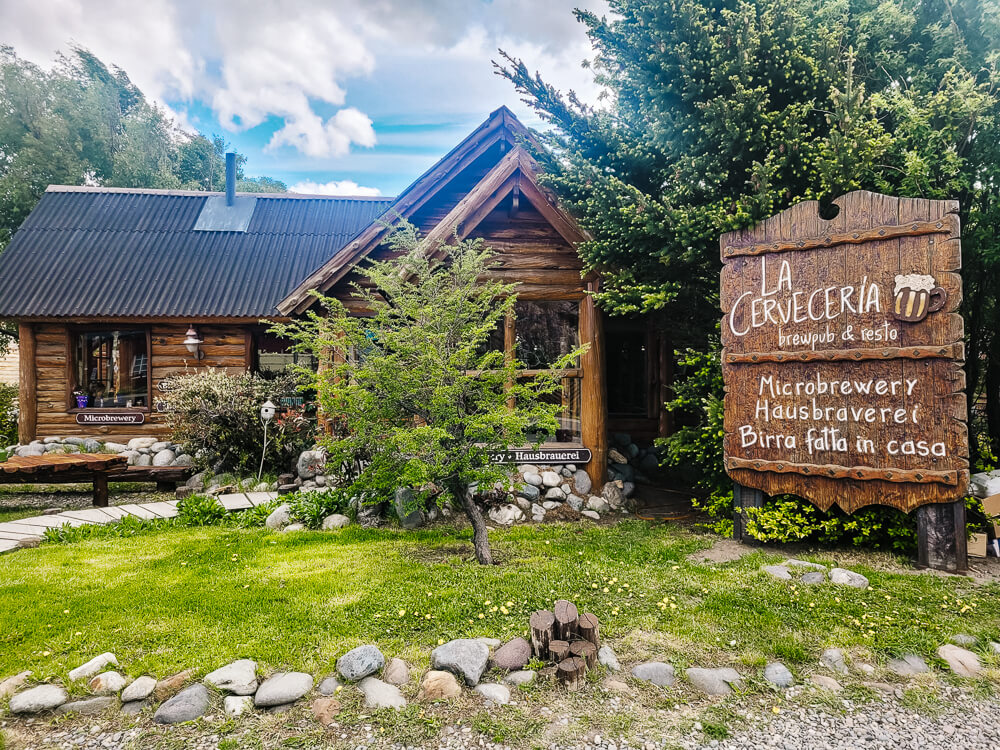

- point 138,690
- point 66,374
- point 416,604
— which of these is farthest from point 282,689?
point 66,374

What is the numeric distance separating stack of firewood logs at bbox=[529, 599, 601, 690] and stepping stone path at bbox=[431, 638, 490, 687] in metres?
0.33

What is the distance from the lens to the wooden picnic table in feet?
26.1

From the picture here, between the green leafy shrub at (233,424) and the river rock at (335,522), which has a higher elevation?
the green leafy shrub at (233,424)

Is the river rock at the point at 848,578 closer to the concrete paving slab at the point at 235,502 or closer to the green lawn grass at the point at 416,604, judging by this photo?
the green lawn grass at the point at 416,604

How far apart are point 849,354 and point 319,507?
19.4 ft

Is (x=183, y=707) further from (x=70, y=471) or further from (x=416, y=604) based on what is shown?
(x=70, y=471)

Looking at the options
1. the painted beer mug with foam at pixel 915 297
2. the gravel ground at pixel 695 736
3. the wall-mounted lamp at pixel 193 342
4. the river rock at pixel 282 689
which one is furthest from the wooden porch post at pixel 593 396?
the wall-mounted lamp at pixel 193 342

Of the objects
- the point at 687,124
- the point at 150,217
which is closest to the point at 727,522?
the point at 687,124

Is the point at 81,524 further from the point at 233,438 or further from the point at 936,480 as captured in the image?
the point at 936,480

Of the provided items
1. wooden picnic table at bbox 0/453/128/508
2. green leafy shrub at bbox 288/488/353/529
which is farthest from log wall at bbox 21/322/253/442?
green leafy shrub at bbox 288/488/353/529

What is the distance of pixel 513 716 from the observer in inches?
118

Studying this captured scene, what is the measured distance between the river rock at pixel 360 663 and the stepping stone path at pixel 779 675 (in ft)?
7.26

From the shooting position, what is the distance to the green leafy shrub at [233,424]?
9367 millimetres

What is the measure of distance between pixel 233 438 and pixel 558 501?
5.48m
